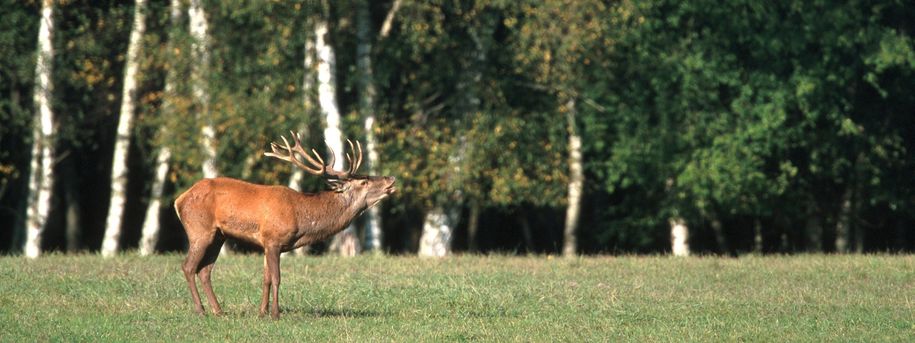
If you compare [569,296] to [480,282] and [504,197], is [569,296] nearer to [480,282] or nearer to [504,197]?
[480,282]

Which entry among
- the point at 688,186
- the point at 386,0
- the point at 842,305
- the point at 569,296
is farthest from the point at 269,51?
the point at 842,305

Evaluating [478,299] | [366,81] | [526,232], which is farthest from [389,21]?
[526,232]

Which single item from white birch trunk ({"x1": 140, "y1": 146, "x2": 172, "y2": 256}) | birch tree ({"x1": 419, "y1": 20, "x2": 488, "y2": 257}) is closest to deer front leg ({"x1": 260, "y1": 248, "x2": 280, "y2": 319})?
birch tree ({"x1": 419, "y1": 20, "x2": 488, "y2": 257})

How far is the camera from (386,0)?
95.1ft

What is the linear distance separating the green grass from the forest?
5.84 metres

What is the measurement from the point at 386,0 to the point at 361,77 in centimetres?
272

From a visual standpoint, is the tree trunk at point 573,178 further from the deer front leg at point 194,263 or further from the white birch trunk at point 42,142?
the deer front leg at point 194,263

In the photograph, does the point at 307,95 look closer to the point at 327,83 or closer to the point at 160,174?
the point at 327,83

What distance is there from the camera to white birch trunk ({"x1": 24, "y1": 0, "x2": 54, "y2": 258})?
87.4ft

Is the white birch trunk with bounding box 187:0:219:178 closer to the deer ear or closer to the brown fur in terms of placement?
the deer ear

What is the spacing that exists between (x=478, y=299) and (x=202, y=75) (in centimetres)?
1102

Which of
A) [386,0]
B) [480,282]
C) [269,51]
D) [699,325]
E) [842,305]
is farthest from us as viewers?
[386,0]

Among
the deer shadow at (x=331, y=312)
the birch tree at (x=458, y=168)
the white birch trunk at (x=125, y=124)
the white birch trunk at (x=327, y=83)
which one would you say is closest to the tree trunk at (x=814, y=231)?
the birch tree at (x=458, y=168)

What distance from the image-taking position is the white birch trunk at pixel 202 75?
85.8 feet
